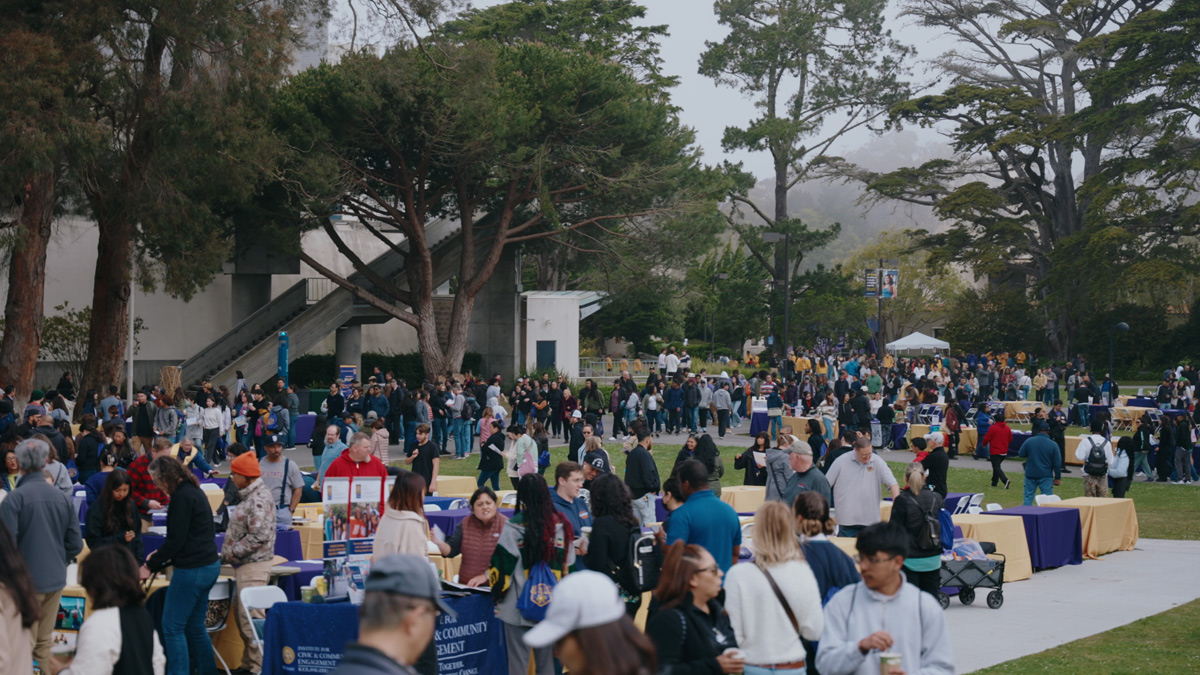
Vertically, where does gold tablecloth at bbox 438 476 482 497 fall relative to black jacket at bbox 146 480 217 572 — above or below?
below

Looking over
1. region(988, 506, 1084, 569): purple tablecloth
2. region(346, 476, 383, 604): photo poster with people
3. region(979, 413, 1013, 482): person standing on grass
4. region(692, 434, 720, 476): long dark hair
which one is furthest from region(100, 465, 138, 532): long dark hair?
region(979, 413, 1013, 482): person standing on grass

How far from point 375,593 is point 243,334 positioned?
38179mm

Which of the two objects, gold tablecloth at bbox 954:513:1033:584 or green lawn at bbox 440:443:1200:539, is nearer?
gold tablecloth at bbox 954:513:1033:584

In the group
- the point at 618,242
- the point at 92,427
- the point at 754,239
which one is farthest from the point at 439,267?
the point at 92,427

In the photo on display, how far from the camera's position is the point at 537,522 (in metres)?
7.13

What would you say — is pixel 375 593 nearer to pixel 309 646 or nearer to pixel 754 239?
pixel 309 646

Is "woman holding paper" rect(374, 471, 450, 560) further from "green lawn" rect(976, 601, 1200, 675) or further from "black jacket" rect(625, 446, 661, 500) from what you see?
"black jacket" rect(625, 446, 661, 500)

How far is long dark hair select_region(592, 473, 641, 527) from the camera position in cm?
737

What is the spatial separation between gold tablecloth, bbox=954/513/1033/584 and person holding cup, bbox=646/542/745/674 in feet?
27.3

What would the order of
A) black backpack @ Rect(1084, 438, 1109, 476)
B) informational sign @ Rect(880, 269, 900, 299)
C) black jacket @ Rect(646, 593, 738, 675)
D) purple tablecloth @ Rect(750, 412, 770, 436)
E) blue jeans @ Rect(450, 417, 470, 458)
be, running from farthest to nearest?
informational sign @ Rect(880, 269, 900, 299), purple tablecloth @ Rect(750, 412, 770, 436), blue jeans @ Rect(450, 417, 470, 458), black backpack @ Rect(1084, 438, 1109, 476), black jacket @ Rect(646, 593, 738, 675)

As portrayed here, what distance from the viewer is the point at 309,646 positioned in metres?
7.55

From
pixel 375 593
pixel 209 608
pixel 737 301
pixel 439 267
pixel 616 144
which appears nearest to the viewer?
pixel 375 593

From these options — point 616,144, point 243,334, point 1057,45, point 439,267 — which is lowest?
point 243,334

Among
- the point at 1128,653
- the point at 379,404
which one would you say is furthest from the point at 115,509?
the point at 379,404
